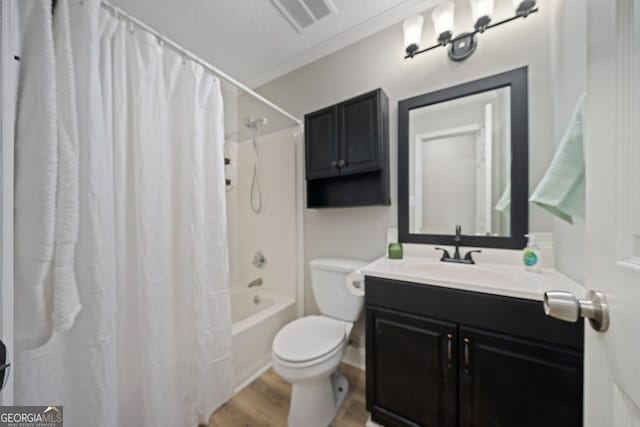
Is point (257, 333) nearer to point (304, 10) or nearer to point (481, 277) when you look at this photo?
point (481, 277)

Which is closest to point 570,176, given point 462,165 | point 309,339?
point 462,165

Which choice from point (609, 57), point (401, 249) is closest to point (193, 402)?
point (401, 249)

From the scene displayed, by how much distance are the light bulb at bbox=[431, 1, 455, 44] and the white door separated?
1036 mm

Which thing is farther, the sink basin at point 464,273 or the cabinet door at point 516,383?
the sink basin at point 464,273

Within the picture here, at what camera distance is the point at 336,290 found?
1.45 meters

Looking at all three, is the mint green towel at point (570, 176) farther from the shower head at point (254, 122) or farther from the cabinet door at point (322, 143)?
the shower head at point (254, 122)

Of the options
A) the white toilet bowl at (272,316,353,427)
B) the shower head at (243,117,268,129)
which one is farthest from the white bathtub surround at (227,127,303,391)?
the white toilet bowl at (272,316,353,427)

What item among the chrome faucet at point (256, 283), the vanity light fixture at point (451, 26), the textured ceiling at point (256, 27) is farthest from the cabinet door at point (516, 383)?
the textured ceiling at point (256, 27)

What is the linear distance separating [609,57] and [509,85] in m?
1.03

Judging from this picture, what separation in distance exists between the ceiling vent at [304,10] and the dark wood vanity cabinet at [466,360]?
A: 64.8 inches

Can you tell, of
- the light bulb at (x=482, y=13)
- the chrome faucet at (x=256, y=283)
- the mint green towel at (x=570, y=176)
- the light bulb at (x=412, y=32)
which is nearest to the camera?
the mint green towel at (x=570, y=176)

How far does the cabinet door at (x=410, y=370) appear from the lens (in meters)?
0.92

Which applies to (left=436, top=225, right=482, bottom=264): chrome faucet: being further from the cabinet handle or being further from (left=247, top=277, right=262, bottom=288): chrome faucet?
(left=247, top=277, right=262, bottom=288): chrome faucet

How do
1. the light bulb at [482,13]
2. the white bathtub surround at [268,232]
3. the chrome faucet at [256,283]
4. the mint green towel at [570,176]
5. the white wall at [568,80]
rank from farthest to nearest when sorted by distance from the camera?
the chrome faucet at [256,283] → the white bathtub surround at [268,232] → the light bulb at [482,13] → the white wall at [568,80] → the mint green towel at [570,176]
